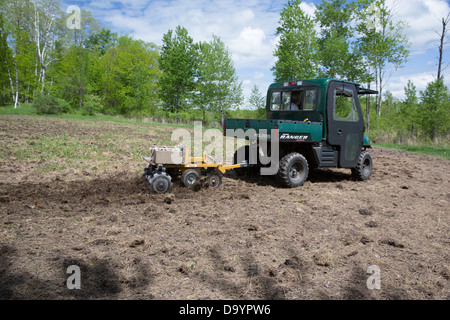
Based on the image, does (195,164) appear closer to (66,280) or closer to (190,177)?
(190,177)

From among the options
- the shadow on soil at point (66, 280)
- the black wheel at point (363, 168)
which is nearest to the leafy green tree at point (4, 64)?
the black wheel at point (363, 168)

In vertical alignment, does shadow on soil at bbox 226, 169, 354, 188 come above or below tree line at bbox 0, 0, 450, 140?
below

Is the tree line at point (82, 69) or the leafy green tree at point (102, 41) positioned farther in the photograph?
the leafy green tree at point (102, 41)

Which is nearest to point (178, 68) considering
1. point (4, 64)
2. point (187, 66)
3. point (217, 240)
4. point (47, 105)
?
point (187, 66)

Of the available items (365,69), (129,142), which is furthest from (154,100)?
(129,142)

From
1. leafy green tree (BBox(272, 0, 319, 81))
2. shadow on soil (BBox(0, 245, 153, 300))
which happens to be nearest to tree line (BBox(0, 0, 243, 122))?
leafy green tree (BBox(272, 0, 319, 81))

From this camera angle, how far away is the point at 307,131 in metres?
7.46

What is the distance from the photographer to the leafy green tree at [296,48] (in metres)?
24.8

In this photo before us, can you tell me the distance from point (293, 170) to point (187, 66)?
30297mm

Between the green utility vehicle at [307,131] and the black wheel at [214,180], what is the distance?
104 cm

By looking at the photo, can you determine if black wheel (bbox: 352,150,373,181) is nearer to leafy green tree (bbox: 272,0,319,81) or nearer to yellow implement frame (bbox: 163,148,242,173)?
yellow implement frame (bbox: 163,148,242,173)

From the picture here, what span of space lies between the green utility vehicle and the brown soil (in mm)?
689

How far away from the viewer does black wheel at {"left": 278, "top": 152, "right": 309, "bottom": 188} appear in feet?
24.3

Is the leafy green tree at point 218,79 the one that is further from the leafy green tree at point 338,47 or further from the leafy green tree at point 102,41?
the leafy green tree at point 102,41
